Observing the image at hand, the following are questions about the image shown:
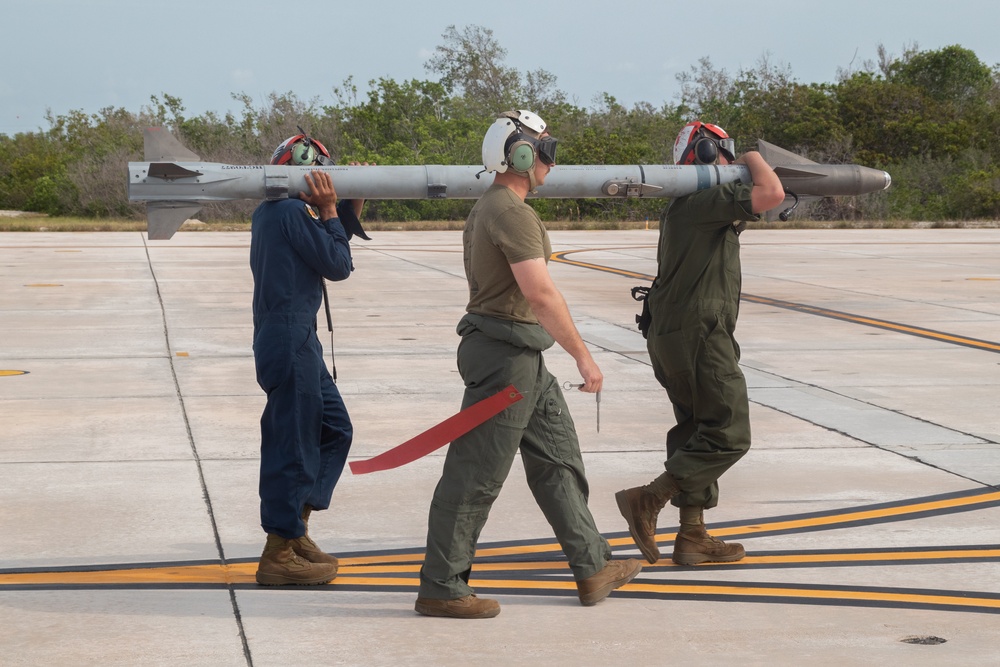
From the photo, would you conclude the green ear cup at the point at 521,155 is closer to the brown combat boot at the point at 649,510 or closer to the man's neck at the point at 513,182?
the man's neck at the point at 513,182

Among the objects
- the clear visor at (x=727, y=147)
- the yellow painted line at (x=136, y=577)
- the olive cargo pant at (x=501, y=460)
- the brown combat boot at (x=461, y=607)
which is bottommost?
the yellow painted line at (x=136, y=577)

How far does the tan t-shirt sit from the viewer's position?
4.54m

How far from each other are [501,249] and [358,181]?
3.36 feet

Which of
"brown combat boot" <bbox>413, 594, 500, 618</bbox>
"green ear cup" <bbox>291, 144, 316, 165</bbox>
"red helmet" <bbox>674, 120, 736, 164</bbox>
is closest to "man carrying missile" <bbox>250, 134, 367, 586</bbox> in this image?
"green ear cup" <bbox>291, 144, 316, 165</bbox>

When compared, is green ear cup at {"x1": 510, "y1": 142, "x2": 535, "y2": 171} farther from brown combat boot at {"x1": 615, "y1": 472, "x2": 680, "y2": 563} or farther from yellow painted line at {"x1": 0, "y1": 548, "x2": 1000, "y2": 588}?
yellow painted line at {"x1": 0, "y1": 548, "x2": 1000, "y2": 588}

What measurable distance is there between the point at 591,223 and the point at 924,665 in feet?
118

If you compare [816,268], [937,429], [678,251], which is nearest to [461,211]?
[816,268]

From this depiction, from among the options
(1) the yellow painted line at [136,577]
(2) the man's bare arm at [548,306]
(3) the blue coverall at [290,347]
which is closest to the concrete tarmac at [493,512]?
(1) the yellow painted line at [136,577]

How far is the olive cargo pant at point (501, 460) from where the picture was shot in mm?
4664

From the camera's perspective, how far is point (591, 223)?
130 feet

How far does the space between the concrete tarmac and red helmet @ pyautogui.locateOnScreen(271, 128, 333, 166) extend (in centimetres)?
177

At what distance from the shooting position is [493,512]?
6262 mm

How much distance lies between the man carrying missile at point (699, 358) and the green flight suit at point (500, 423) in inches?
29.0

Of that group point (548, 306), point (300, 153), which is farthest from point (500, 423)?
point (300, 153)
